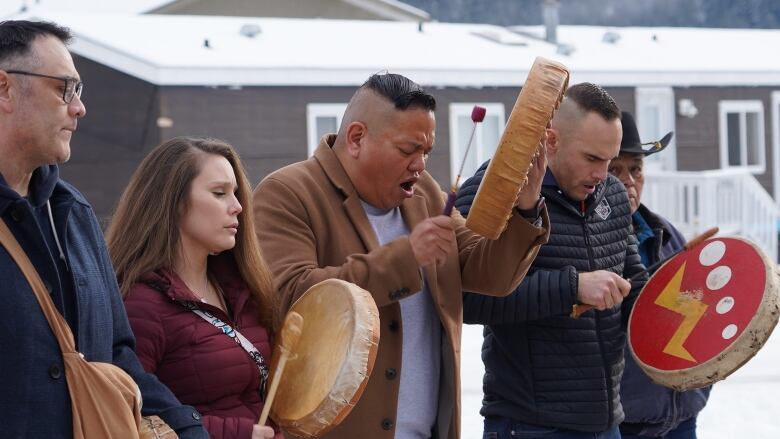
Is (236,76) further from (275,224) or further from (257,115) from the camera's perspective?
(275,224)

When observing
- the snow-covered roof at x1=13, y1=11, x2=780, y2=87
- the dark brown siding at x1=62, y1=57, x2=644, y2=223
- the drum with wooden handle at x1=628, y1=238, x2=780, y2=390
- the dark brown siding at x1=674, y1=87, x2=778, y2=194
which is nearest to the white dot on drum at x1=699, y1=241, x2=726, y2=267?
the drum with wooden handle at x1=628, y1=238, x2=780, y2=390

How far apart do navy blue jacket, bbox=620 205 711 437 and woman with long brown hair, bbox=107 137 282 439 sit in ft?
6.02

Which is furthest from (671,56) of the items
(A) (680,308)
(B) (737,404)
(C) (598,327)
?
(C) (598,327)

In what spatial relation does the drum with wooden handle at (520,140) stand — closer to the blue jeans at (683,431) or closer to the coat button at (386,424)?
the coat button at (386,424)

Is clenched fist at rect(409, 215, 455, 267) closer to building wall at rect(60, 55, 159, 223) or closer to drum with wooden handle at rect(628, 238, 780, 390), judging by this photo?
drum with wooden handle at rect(628, 238, 780, 390)

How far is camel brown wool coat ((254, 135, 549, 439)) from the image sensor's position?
10.9 ft

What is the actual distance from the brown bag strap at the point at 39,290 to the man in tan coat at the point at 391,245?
890mm

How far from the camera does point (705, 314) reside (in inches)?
160

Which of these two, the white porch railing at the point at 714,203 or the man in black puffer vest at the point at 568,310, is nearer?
the man in black puffer vest at the point at 568,310

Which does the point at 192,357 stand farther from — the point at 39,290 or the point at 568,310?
the point at 568,310

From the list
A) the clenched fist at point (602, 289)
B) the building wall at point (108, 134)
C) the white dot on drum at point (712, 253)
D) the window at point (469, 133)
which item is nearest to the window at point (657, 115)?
the window at point (469, 133)

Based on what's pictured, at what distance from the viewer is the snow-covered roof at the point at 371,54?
598 inches

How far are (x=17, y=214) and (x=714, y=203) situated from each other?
632 inches

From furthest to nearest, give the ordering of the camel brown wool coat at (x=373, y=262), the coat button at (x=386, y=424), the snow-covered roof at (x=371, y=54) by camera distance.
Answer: the snow-covered roof at (x=371, y=54) < the coat button at (x=386, y=424) < the camel brown wool coat at (x=373, y=262)
